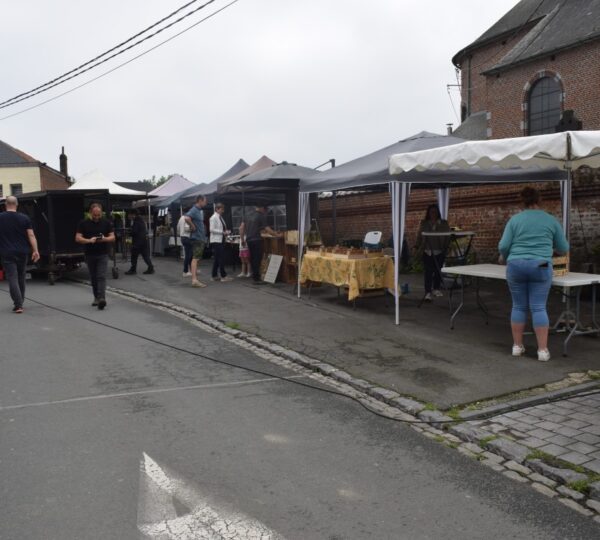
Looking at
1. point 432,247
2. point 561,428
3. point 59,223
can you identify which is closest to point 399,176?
point 432,247

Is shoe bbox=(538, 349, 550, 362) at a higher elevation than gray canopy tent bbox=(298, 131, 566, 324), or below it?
below

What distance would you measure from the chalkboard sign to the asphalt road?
22.0 ft

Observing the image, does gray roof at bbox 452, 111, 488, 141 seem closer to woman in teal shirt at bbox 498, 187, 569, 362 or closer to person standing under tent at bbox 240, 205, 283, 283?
person standing under tent at bbox 240, 205, 283, 283

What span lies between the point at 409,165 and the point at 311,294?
426 centimetres

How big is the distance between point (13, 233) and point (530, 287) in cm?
796

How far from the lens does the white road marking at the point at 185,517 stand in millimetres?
3025

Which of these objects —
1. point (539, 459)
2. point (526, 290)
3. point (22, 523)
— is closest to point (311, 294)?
point (526, 290)

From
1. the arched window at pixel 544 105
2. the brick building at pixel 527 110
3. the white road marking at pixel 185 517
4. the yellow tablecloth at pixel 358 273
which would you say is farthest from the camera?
the arched window at pixel 544 105

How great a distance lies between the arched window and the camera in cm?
2406

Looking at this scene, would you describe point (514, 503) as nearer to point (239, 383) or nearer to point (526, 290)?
point (239, 383)

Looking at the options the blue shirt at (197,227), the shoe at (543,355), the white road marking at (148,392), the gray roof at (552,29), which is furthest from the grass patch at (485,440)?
the gray roof at (552,29)

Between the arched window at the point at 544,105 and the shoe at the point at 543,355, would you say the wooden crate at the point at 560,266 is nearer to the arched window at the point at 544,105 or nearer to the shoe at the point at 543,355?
the shoe at the point at 543,355

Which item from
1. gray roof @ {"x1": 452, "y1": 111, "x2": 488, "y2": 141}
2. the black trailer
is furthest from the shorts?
gray roof @ {"x1": 452, "y1": 111, "x2": 488, "y2": 141}

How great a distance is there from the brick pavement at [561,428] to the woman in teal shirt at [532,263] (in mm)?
1327
